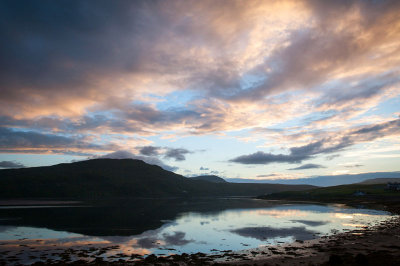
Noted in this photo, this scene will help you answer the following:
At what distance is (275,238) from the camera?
4638cm

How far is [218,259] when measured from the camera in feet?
105

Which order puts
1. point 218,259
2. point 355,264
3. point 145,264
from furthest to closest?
point 218,259
point 145,264
point 355,264

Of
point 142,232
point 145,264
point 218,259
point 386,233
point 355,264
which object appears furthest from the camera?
point 142,232

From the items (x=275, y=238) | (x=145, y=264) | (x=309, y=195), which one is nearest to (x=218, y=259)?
(x=145, y=264)

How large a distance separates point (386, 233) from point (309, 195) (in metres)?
160

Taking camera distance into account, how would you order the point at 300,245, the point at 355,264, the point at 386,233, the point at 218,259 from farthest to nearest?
the point at 386,233 < the point at 300,245 < the point at 218,259 < the point at 355,264

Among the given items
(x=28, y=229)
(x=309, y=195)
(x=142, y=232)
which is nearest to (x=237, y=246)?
(x=142, y=232)

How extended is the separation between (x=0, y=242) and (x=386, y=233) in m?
62.9

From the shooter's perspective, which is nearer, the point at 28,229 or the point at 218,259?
the point at 218,259

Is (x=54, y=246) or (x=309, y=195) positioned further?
(x=309, y=195)

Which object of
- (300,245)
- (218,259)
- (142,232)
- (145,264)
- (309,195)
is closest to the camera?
(145,264)

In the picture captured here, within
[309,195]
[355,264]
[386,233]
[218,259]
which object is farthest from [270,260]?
[309,195]

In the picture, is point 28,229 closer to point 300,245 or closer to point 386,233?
point 300,245

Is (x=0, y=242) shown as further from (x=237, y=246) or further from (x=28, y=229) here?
(x=237, y=246)
